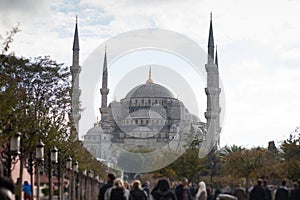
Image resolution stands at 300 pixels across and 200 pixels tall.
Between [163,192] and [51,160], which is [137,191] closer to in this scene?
[163,192]

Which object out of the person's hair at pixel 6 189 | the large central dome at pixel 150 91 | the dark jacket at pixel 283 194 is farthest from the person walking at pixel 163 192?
the large central dome at pixel 150 91

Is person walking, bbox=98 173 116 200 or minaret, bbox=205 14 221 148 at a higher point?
minaret, bbox=205 14 221 148

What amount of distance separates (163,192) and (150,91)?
13187 cm

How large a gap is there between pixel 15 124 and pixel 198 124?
386 feet

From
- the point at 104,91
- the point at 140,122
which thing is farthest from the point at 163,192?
the point at 140,122

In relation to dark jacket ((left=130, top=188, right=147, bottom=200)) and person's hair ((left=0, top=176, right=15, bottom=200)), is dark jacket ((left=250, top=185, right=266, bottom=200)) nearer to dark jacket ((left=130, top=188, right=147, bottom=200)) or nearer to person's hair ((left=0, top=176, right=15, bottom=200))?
dark jacket ((left=130, top=188, right=147, bottom=200))

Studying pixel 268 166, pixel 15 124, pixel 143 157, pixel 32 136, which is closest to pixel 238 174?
pixel 268 166

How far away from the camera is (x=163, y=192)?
17.2 metres

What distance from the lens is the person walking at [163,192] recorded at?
17062mm

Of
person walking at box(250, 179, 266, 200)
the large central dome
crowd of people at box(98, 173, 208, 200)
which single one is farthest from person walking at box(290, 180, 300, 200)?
the large central dome

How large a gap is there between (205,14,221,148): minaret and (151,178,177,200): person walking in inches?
3399

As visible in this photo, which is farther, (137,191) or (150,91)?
(150,91)

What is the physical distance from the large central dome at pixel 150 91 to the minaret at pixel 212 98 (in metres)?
33.9

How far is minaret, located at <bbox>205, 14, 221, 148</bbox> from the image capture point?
10777cm
